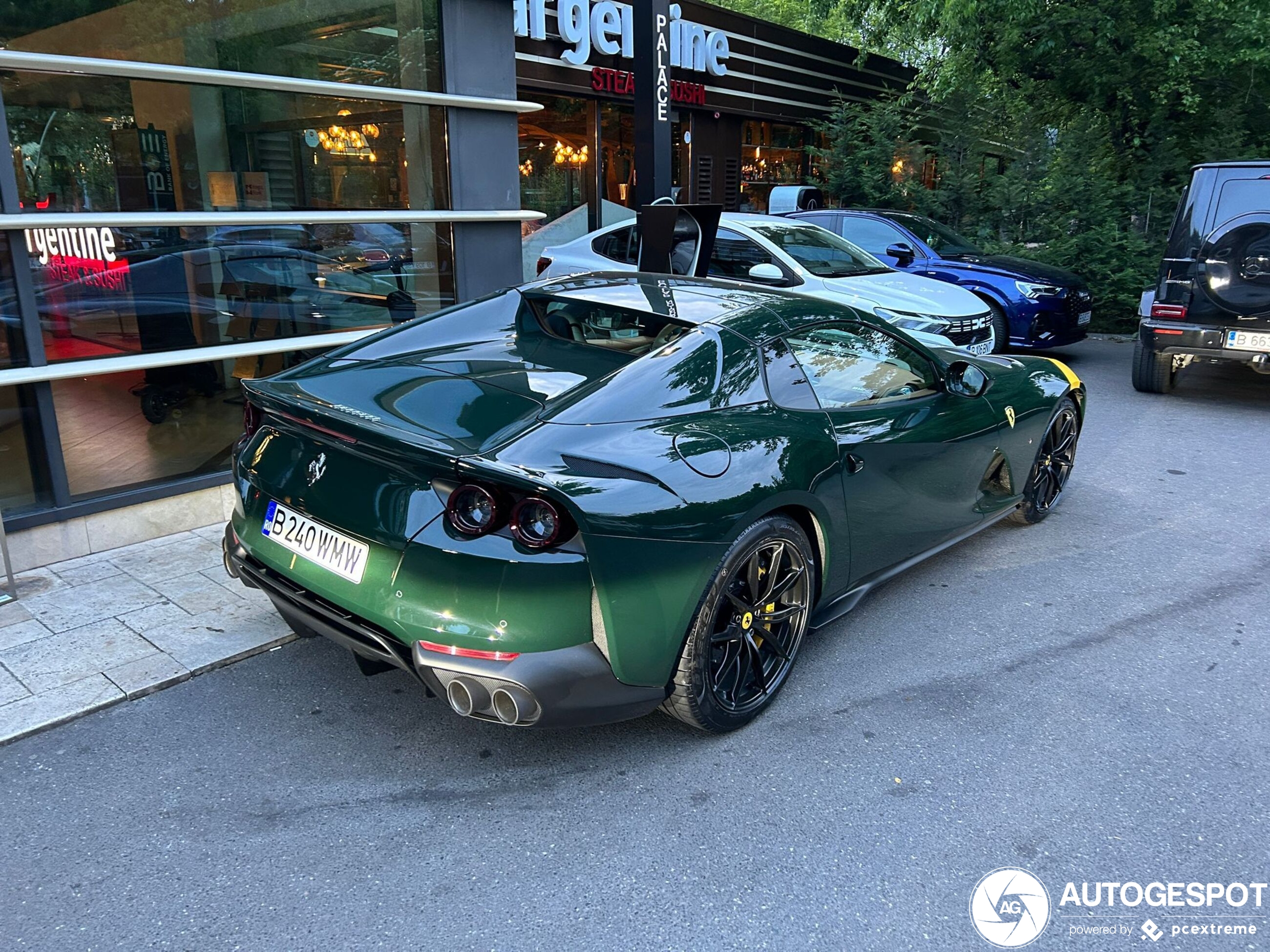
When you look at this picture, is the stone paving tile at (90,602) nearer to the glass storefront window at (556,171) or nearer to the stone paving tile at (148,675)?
the stone paving tile at (148,675)

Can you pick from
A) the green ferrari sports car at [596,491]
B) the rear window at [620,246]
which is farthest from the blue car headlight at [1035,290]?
the green ferrari sports car at [596,491]

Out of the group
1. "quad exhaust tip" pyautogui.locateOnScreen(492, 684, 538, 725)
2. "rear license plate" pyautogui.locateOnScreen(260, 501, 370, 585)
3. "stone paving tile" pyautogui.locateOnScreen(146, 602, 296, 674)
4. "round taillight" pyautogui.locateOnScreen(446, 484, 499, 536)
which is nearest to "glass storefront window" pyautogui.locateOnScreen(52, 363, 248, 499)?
"stone paving tile" pyautogui.locateOnScreen(146, 602, 296, 674)

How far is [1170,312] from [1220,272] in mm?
535

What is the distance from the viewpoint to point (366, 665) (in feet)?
10.3

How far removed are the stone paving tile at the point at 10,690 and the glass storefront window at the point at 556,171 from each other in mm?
10082

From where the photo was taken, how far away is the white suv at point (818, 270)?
8.16m

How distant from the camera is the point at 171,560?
4.78 m

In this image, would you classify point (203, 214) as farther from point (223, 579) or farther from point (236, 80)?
point (223, 579)

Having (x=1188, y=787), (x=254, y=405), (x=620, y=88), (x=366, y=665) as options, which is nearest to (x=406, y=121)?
(x=254, y=405)

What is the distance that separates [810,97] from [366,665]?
60.3 feet

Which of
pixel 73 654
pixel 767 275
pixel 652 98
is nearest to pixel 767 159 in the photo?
pixel 767 275

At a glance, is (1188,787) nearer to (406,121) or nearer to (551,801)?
(551,801)

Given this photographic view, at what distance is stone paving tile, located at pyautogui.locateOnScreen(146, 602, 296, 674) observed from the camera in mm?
3754

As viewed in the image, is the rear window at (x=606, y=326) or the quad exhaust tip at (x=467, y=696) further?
the rear window at (x=606, y=326)
